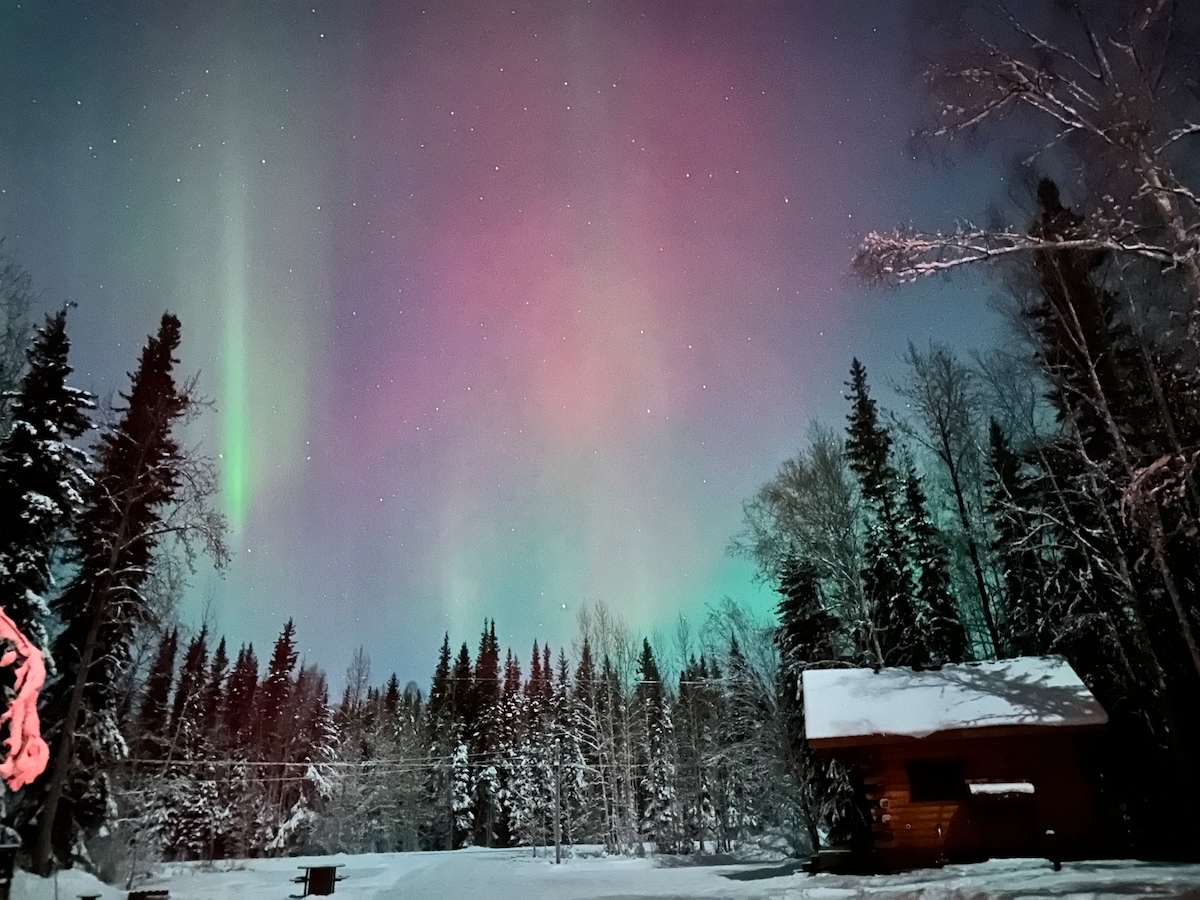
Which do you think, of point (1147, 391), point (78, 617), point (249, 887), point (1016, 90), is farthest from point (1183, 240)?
point (249, 887)

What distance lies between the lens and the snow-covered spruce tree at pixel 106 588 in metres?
19.2

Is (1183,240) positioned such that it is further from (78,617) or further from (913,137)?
(78,617)

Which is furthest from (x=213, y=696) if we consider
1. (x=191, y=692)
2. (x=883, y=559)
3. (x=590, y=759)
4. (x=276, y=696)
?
(x=883, y=559)

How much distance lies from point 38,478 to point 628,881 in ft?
69.3

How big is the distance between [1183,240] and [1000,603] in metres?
22.9

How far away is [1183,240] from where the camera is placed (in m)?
9.86

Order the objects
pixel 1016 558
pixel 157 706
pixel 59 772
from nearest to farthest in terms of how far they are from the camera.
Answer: pixel 59 772 < pixel 1016 558 < pixel 157 706

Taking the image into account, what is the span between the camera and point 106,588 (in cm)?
1938

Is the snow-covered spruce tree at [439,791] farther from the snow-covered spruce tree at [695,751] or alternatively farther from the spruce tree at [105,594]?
the spruce tree at [105,594]

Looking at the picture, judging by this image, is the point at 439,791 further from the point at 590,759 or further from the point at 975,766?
the point at 975,766

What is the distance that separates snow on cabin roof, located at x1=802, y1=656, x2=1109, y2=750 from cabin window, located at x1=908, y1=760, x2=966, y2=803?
4.34 feet

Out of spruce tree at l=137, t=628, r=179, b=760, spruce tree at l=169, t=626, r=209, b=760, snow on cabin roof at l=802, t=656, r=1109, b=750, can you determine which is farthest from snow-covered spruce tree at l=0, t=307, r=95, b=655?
spruce tree at l=169, t=626, r=209, b=760

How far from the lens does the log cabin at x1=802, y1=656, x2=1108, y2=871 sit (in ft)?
52.4

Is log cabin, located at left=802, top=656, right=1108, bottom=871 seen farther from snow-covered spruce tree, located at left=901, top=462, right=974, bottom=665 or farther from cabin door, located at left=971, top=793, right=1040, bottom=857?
snow-covered spruce tree, located at left=901, top=462, right=974, bottom=665
